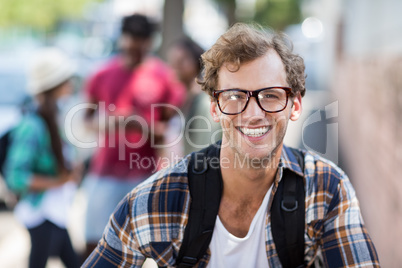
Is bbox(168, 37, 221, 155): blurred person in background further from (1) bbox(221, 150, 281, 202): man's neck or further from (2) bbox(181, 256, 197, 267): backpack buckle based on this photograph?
(2) bbox(181, 256, 197, 267): backpack buckle

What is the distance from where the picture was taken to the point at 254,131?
84.0 inches

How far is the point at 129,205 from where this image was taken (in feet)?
6.95

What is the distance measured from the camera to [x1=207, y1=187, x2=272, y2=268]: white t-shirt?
213cm

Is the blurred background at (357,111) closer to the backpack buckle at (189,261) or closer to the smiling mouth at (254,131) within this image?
the smiling mouth at (254,131)

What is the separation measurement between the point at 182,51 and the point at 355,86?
4442mm

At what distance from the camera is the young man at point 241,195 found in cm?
207

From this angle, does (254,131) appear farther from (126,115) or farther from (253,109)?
(126,115)

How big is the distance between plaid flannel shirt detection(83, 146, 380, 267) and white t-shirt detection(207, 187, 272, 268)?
0.14ft

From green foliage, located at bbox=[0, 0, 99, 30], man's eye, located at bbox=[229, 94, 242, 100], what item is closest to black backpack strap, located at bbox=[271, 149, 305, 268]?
man's eye, located at bbox=[229, 94, 242, 100]

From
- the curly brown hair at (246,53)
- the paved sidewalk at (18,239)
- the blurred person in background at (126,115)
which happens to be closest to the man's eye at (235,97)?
the curly brown hair at (246,53)

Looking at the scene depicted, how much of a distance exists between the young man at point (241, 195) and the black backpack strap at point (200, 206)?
1.1 inches

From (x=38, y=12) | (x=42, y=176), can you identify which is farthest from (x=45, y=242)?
(x=38, y=12)

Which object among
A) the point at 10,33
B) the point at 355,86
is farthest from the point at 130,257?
the point at 10,33

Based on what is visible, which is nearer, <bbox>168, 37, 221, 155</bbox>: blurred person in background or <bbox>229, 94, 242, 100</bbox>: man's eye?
<bbox>229, 94, 242, 100</bbox>: man's eye
